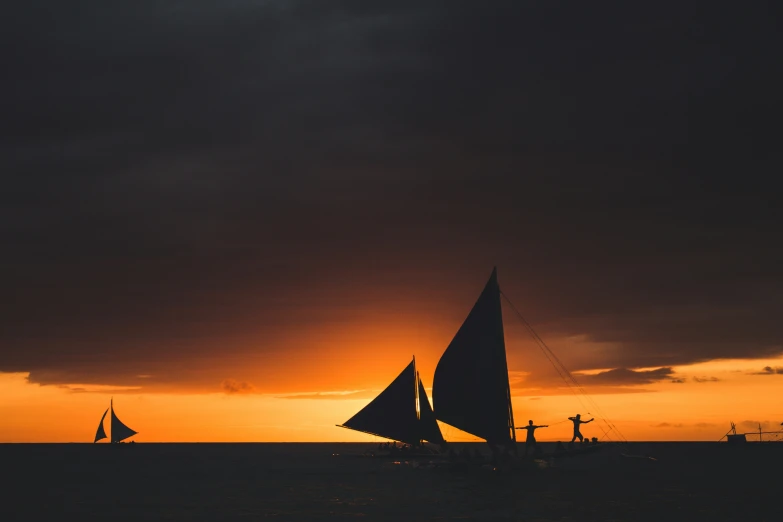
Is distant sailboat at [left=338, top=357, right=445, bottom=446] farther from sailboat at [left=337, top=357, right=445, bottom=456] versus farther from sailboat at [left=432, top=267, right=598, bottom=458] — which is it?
sailboat at [left=432, top=267, right=598, bottom=458]

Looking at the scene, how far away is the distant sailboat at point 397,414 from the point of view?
130 metres

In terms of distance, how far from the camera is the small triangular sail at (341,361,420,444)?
129625 millimetres

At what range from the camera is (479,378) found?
90.0m

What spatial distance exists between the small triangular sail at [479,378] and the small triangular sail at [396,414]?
1439 inches

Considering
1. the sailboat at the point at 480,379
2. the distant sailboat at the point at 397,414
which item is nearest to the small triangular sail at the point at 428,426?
the distant sailboat at the point at 397,414
